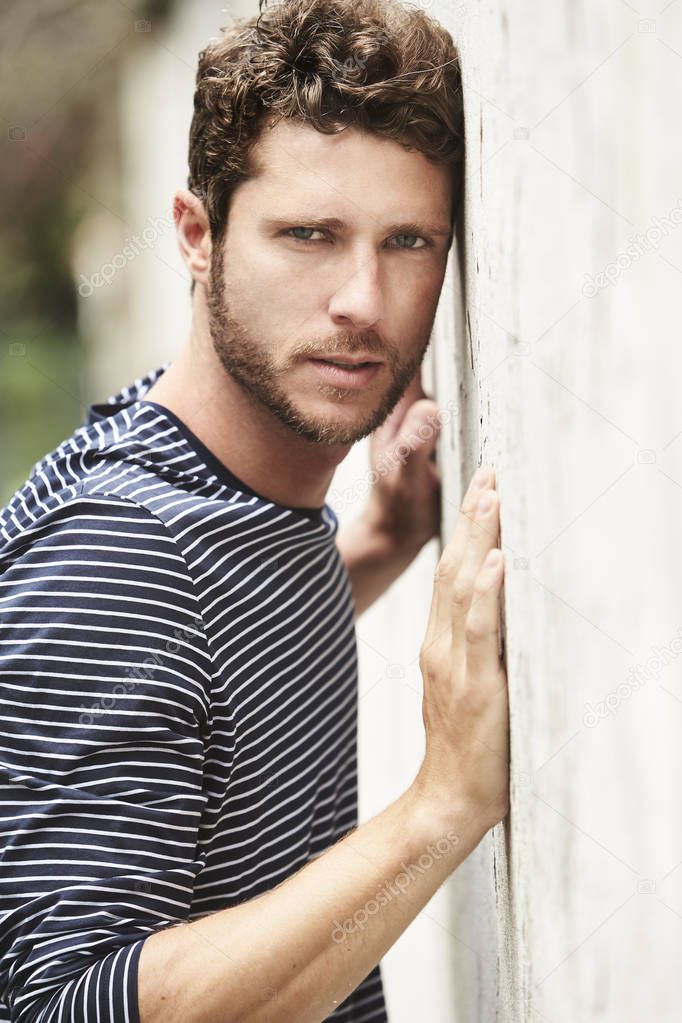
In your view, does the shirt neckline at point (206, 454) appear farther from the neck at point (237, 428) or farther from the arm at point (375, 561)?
the arm at point (375, 561)

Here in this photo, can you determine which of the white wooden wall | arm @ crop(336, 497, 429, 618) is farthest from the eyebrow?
arm @ crop(336, 497, 429, 618)

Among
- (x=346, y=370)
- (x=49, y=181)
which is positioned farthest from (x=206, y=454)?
(x=49, y=181)

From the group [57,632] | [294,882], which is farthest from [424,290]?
[294,882]

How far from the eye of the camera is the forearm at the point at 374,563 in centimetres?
228

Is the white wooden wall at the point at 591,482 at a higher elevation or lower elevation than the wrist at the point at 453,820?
higher

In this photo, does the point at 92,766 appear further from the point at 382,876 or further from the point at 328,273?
the point at 328,273

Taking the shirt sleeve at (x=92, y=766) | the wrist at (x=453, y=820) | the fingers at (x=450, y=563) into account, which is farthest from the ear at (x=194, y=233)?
the wrist at (x=453, y=820)

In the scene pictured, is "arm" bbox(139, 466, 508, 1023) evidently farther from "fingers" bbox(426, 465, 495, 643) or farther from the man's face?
the man's face

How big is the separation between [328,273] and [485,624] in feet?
1.90

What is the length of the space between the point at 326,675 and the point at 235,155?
2.54 ft

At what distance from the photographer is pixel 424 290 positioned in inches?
60.8

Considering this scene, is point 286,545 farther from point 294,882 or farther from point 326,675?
point 294,882

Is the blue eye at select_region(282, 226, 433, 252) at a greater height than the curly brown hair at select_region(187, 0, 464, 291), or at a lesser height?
lesser

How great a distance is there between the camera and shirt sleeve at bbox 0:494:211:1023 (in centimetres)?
117
